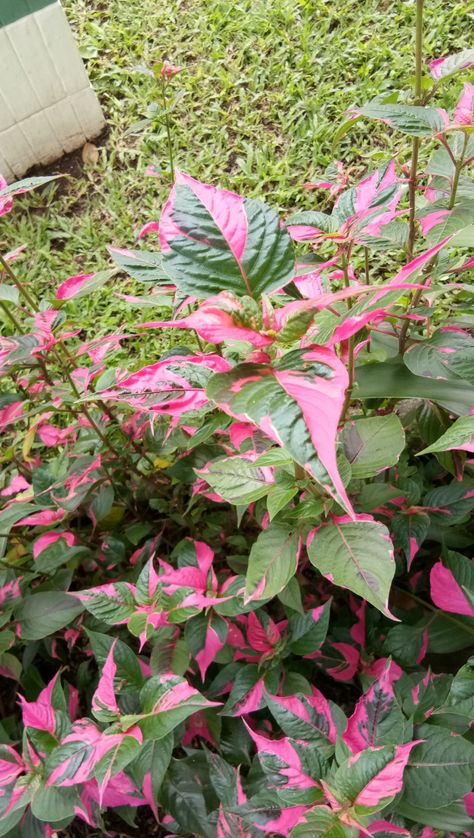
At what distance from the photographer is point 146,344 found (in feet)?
8.21

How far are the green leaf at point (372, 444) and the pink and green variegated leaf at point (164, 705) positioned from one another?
386 millimetres

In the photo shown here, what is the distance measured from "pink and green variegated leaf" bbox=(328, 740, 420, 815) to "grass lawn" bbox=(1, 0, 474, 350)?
82.1 inches

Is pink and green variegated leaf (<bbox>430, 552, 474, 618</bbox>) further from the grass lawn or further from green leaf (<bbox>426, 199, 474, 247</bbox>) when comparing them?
the grass lawn

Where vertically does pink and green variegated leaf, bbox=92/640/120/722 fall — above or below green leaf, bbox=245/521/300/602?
below

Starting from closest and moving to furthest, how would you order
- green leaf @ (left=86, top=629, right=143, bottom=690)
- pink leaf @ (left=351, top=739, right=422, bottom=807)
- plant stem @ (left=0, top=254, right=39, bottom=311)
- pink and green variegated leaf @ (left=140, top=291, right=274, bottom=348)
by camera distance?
pink and green variegated leaf @ (left=140, top=291, right=274, bottom=348)
pink leaf @ (left=351, top=739, right=422, bottom=807)
green leaf @ (left=86, top=629, right=143, bottom=690)
plant stem @ (left=0, top=254, right=39, bottom=311)

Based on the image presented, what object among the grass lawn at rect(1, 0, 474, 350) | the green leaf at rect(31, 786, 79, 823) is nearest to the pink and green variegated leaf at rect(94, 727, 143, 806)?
the green leaf at rect(31, 786, 79, 823)

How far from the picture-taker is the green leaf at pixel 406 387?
1.03m

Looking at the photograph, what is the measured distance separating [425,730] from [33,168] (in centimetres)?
315

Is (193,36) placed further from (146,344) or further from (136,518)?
(136,518)

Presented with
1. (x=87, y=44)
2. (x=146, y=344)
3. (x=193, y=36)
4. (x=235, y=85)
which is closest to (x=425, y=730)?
(x=146, y=344)

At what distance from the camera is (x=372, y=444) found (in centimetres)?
96

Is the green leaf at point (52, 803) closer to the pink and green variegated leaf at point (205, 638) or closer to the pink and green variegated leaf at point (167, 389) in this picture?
the pink and green variegated leaf at point (205, 638)

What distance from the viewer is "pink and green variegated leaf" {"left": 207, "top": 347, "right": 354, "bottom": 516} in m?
0.52

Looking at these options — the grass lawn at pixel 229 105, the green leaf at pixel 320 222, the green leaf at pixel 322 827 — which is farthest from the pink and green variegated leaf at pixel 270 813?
the grass lawn at pixel 229 105
